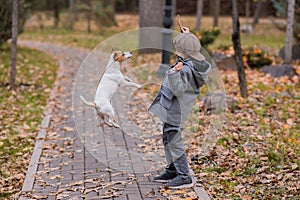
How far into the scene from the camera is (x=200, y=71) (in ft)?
17.8

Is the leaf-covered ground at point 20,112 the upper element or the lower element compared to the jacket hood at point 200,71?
lower

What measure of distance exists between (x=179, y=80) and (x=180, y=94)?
0.52 ft

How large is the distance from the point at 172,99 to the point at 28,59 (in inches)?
449

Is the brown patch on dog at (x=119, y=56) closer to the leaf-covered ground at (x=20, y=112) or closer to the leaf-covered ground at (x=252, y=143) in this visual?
the leaf-covered ground at (x=252, y=143)

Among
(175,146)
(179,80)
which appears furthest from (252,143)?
(179,80)

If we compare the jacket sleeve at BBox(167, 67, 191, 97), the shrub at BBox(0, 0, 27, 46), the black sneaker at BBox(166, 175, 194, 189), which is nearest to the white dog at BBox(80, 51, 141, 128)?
the jacket sleeve at BBox(167, 67, 191, 97)

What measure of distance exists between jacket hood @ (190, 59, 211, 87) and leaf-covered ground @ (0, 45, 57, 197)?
2330 millimetres

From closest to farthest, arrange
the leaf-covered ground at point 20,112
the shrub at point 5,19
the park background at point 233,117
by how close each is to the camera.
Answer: the park background at point 233,117 → the leaf-covered ground at point 20,112 → the shrub at point 5,19

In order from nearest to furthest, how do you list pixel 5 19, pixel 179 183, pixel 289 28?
pixel 179 183 → pixel 289 28 → pixel 5 19

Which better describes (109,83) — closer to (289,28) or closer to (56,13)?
(289,28)

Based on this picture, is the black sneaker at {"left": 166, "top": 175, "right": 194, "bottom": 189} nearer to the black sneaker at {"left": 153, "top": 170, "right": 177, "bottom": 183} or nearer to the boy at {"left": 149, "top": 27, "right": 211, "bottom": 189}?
the boy at {"left": 149, "top": 27, "right": 211, "bottom": 189}

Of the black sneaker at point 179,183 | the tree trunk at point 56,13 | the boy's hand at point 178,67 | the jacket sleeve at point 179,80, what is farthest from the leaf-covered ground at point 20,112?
the tree trunk at point 56,13

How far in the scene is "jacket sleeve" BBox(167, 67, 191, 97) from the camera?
5184 millimetres

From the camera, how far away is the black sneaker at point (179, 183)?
18.3 ft
